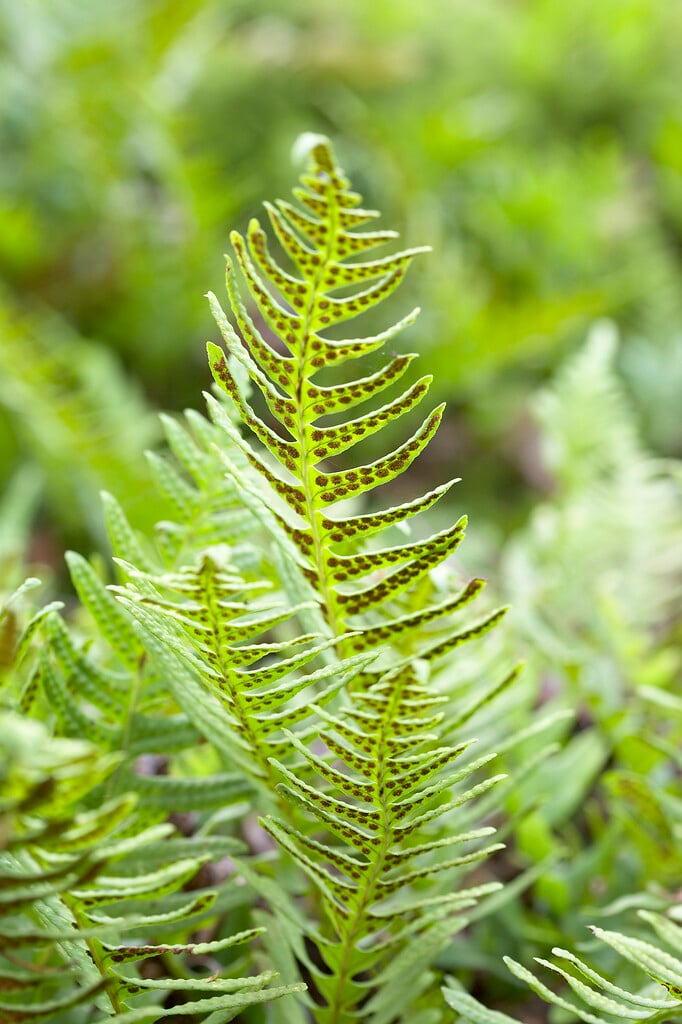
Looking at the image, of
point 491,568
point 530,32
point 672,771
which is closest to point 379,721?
point 672,771

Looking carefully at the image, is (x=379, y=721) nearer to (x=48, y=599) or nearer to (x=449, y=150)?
(x=48, y=599)

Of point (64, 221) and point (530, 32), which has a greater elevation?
point (530, 32)

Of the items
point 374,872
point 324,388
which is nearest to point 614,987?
point 374,872

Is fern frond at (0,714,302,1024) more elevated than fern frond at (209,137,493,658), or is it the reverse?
fern frond at (209,137,493,658)

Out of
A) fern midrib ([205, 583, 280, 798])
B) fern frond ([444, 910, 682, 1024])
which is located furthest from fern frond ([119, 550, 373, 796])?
fern frond ([444, 910, 682, 1024])

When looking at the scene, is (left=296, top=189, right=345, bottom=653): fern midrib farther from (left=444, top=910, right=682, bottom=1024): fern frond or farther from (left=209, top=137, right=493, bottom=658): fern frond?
(left=444, top=910, right=682, bottom=1024): fern frond

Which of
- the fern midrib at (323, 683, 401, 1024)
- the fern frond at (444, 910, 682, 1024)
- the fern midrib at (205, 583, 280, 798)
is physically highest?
the fern midrib at (205, 583, 280, 798)

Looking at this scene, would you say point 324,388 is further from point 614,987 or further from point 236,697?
point 614,987

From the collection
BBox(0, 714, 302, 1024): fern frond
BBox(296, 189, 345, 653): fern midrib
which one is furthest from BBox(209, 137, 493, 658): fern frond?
BBox(0, 714, 302, 1024): fern frond

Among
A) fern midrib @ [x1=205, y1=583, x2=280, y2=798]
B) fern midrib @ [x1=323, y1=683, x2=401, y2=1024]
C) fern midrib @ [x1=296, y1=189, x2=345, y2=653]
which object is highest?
fern midrib @ [x1=296, y1=189, x2=345, y2=653]
